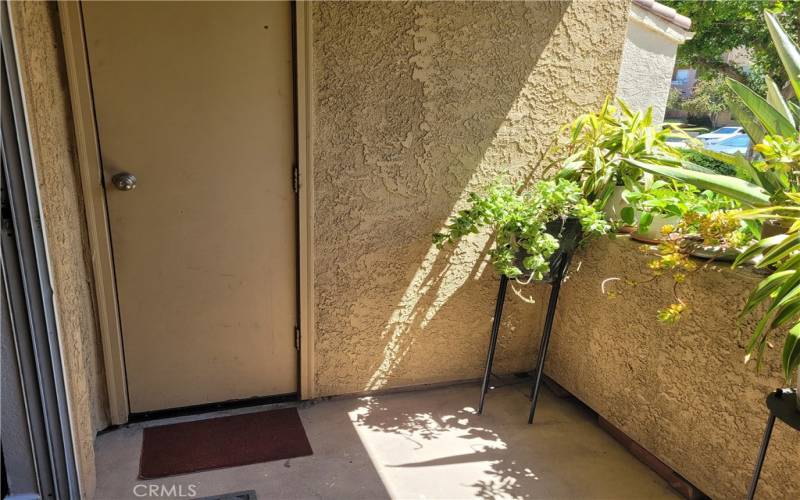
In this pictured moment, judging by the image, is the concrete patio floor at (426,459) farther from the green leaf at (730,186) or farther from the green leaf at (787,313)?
the green leaf at (730,186)

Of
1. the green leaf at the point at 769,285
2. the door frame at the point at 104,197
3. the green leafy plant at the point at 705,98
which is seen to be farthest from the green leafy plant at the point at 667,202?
the green leafy plant at the point at 705,98

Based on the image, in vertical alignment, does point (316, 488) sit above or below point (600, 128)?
below

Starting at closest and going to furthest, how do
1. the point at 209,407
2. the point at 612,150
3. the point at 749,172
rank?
the point at 749,172 → the point at 612,150 → the point at 209,407

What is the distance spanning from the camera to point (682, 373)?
2.72 meters

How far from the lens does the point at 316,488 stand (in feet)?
8.73

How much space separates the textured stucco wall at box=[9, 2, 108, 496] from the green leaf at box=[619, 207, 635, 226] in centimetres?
292

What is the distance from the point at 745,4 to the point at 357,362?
12058 mm

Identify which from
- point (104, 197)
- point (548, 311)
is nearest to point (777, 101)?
point (548, 311)

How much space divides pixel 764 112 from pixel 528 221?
1233 mm

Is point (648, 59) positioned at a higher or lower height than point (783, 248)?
higher

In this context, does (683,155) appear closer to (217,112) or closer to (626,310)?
(626,310)

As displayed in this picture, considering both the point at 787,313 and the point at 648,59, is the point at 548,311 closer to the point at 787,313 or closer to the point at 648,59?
the point at 787,313

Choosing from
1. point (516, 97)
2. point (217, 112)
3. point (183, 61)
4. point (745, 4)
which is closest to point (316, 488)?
point (217, 112)

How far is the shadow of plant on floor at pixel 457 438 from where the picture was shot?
9.11 ft
